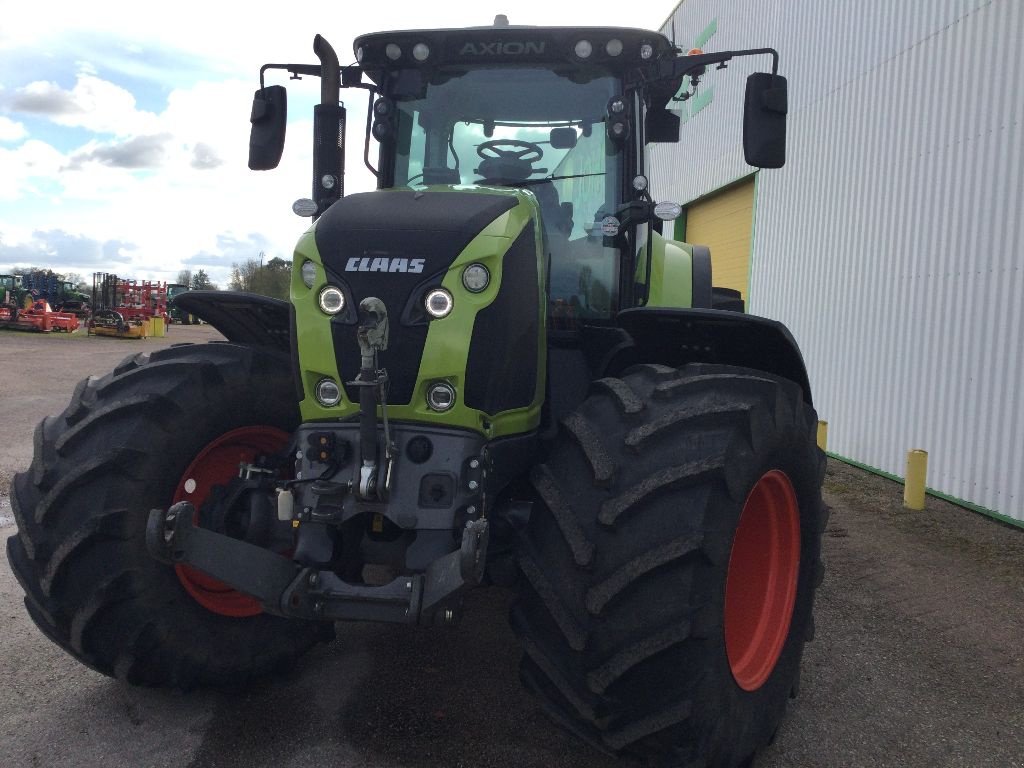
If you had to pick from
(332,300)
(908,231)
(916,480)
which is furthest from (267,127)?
(908,231)

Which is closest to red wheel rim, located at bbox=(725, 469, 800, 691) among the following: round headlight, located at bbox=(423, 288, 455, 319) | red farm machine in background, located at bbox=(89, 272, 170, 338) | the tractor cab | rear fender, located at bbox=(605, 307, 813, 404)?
rear fender, located at bbox=(605, 307, 813, 404)

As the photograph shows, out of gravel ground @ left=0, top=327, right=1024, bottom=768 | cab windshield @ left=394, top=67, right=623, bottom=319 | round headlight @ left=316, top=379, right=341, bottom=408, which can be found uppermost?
cab windshield @ left=394, top=67, right=623, bottom=319

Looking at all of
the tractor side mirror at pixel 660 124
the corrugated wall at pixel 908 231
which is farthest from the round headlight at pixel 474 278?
the corrugated wall at pixel 908 231

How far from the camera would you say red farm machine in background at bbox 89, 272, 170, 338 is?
1023 inches

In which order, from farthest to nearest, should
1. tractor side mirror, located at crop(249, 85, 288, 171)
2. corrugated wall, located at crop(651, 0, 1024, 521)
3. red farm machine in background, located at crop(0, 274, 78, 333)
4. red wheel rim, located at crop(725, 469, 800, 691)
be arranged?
red farm machine in background, located at crop(0, 274, 78, 333) → corrugated wall, located at crop(651, 0, 1024, 521) → tractor side mirror, located at crop(249, 85, 288, 171) → red wheel rim, located at crop(725, 469, 800, 691)

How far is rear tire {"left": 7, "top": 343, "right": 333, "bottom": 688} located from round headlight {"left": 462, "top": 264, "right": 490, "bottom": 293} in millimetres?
1089

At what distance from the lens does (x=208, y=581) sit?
10.2 feet

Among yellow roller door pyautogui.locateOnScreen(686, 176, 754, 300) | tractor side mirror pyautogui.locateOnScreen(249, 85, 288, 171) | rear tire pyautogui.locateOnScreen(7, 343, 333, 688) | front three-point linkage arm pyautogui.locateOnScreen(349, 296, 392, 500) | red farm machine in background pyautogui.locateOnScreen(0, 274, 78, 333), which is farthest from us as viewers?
red farm machine in background pyautogui.locateOnScreen(0, 274, 78, 333)

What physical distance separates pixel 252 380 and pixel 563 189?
1.50 metres

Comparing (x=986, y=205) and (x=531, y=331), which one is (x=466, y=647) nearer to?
(x=531, y=331)

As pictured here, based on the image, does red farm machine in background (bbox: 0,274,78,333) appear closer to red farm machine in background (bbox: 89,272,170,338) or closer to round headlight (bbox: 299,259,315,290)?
red farm machine in background (bbox: 89,272,170,338)

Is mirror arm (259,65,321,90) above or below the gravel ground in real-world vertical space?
above

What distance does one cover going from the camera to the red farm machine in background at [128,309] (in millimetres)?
25984

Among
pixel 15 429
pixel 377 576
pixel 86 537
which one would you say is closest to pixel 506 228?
pixel 86 537
